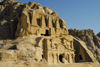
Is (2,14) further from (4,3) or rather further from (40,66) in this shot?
(40,66)

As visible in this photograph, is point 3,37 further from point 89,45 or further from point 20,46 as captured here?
point 89,45

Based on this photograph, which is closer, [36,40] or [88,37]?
[36,40]

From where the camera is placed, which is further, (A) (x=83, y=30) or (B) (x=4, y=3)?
(A) (x=83, y=30)

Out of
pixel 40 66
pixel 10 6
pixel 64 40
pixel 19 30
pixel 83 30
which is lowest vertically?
pixel 40 66

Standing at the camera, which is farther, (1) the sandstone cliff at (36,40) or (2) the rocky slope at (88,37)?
(2) the rocky slope at (88,37)

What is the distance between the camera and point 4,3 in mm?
39125

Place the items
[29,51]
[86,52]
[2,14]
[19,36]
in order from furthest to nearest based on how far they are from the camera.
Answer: [2,14] → [86,52] → [19,36] → [29,51]

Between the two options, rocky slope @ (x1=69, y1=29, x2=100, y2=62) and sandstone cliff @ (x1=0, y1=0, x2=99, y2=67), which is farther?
rocky slope @ (x1=69, y1=29, x2=100, y2=62)

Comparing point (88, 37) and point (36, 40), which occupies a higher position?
point (88, 37)

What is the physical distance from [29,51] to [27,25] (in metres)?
7.90

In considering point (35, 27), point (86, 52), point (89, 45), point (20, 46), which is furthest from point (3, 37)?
point (89, 45)

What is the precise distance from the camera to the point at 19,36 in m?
26.6

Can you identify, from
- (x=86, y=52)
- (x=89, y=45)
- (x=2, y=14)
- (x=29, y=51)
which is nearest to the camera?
(x=29, y=51)

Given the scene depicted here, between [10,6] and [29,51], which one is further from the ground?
[10,6]
